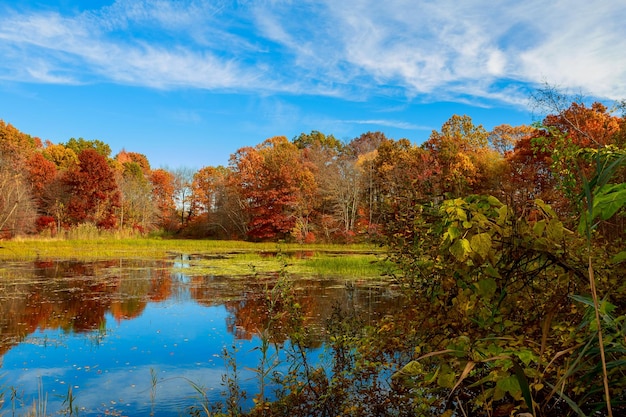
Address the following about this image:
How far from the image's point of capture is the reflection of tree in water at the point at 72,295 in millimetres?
7367

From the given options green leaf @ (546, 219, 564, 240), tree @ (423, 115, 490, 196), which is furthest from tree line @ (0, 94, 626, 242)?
green leaf @ (546, 219, 564, 240)

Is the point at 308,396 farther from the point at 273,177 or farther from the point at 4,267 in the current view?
the point at 273,177

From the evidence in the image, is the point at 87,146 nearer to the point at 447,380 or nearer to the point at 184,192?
the point at 184,192

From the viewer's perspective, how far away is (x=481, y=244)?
163 centimetres

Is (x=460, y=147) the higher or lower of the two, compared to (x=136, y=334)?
higher

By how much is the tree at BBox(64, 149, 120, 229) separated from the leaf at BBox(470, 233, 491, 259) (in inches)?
1300

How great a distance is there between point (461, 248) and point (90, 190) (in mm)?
33623

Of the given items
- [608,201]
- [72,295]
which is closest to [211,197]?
[72,295]

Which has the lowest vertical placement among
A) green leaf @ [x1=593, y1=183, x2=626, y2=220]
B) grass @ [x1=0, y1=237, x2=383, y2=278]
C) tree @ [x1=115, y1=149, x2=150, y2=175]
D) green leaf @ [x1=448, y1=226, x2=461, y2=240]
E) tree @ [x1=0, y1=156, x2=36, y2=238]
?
grass @ [x1=0, y1=237, x2=383, y2=278]

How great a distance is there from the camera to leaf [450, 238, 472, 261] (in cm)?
159

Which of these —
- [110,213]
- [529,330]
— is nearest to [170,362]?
[529,330]

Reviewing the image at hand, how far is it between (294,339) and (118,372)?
267 cm

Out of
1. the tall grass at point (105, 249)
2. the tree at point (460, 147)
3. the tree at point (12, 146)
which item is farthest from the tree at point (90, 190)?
the tree at point (460, 147)

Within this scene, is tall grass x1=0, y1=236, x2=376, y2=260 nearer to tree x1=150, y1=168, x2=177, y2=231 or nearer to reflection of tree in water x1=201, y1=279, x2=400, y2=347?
reflection of tree in water x1=201, y1=279, x2=400, y2=347
